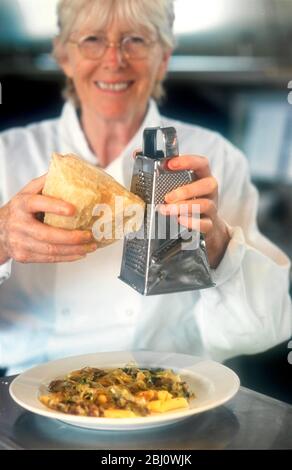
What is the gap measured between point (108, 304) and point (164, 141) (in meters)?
0.45

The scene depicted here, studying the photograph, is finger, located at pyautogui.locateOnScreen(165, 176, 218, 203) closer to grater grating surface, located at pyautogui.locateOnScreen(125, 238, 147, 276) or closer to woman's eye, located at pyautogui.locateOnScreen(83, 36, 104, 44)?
grater grating surface, located at pyautogui.locateOnScreen(125, 238, 147, 276)

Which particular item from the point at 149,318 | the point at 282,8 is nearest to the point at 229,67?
the point at 282,8

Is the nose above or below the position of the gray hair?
below

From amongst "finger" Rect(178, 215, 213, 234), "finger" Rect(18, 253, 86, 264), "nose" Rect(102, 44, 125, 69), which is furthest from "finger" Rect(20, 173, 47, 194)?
"nose" Rect(102, 44, 125, 69)

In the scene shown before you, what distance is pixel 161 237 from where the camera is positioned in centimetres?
121

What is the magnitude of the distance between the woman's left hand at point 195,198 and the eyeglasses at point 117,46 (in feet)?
0.96

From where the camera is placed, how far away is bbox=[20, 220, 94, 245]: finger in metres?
1.15

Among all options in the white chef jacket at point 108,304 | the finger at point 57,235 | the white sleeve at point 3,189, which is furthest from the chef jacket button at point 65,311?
the finger at point 57,235

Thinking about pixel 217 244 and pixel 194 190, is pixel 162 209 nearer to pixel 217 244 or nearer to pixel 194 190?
pixel 194 190

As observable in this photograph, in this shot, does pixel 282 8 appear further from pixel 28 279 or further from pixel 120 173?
pixel 28 279

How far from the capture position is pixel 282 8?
160 centimetres

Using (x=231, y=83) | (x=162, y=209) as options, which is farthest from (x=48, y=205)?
(x=231, y=83)

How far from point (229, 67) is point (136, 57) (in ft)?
2.97

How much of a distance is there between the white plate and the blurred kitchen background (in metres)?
0.26
